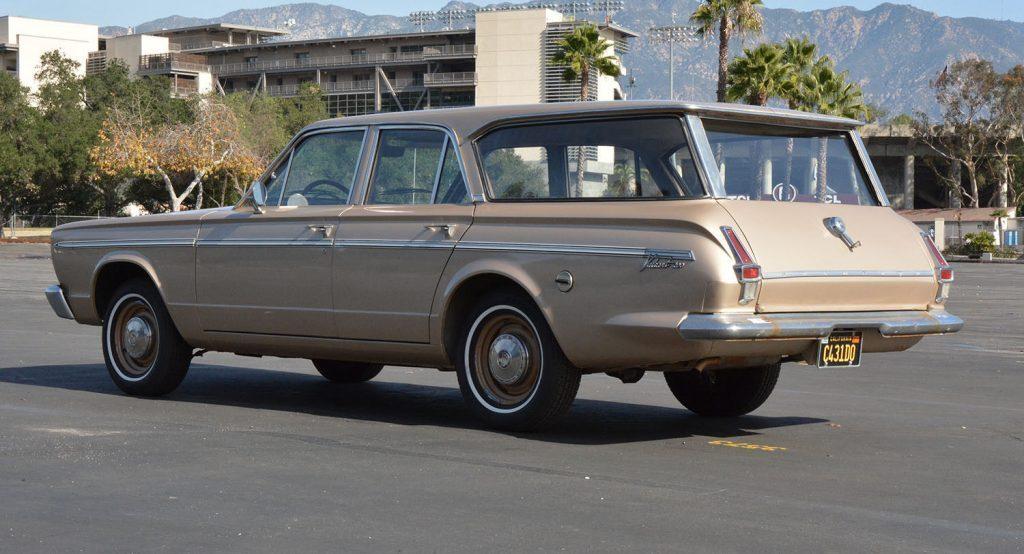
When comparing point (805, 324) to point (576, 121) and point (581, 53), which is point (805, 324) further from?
point (581, 53)

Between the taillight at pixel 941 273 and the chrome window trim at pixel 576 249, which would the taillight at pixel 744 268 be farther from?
the taillight at pixel 941 273

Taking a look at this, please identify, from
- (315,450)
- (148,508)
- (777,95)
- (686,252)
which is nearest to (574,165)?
(686,252)

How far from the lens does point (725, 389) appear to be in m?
9.05

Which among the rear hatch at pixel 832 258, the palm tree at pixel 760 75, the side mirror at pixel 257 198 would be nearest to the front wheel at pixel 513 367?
the rear hatch at pixel 832 258

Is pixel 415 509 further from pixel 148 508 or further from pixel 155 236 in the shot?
pixel 155 236

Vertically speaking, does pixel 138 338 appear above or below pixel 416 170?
below

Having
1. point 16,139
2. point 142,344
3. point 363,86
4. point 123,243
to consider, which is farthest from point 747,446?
point 363,86

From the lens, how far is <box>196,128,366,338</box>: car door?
29.1ft

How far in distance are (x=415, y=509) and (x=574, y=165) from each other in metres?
2.89

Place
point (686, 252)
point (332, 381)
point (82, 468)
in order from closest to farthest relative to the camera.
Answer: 1. point (82, 468)
2. point (686, 252)
3. point (332, 381)

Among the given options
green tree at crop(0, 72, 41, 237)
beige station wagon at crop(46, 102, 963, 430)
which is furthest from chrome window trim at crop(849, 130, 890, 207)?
green tree at crop(0, 72, 41, 237)

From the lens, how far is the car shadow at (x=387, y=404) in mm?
8328

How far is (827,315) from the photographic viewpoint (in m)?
7.56

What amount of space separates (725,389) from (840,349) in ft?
5.07
